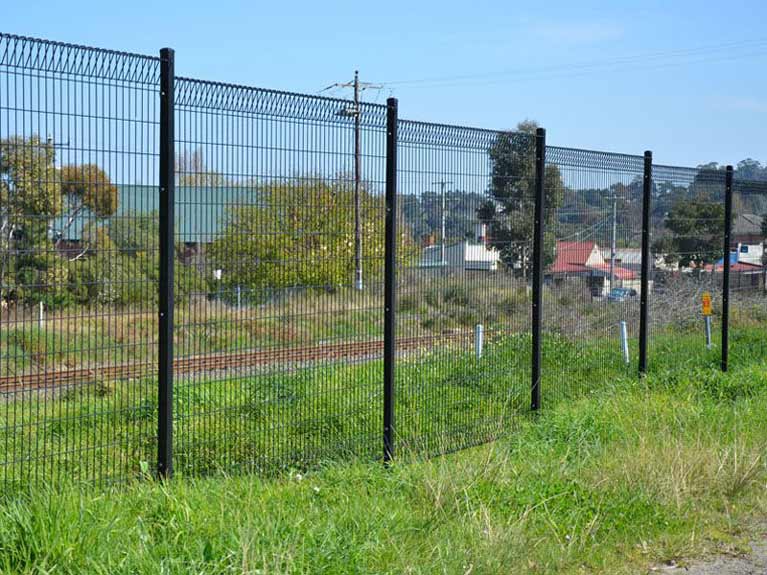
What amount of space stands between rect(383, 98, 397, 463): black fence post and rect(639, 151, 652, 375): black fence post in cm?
490

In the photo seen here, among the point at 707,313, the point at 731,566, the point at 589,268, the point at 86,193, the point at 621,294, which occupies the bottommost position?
the point at 731,566

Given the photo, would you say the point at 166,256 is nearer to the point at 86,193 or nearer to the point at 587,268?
the point at 86,193

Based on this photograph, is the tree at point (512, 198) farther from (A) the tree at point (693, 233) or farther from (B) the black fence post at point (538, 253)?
(A) the tree at point (693, 233)

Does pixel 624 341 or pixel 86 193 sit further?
pixel 624 341

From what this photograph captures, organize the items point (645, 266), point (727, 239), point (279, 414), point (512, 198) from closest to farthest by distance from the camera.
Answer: point (279, 414) → point (512, 198) → point (645, 266) → point (727, 239)

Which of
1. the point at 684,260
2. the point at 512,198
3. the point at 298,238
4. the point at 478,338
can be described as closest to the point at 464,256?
the point at 478,338

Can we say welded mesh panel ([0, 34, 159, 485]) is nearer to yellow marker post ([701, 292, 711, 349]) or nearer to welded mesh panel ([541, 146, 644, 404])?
welded mesh panel ([541, 146, 644, 404])

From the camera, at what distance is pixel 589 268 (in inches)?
435

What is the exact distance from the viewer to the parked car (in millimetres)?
11540

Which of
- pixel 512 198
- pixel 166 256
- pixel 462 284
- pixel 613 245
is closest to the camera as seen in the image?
pixel 166 256

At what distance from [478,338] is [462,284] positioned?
21.3 inches

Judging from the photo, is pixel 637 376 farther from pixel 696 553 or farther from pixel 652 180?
pixel 696 553

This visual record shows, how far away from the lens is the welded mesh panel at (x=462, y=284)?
8.41 m

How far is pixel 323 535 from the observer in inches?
214
